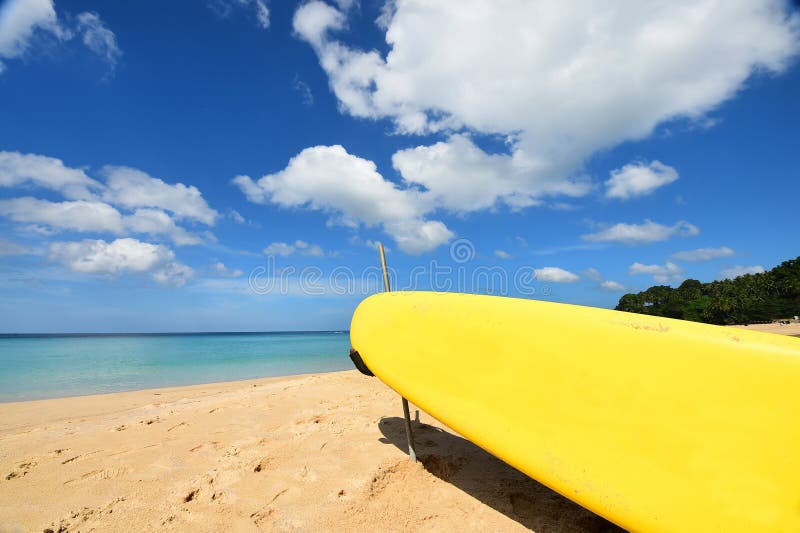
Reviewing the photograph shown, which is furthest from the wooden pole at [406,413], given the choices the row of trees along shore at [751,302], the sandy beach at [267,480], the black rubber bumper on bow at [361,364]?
the row of trees along shore at [751,302]

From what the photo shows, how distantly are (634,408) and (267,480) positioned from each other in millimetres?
1892

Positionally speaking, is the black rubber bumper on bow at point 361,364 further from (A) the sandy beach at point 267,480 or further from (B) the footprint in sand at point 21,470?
(B) the footprint in sand at point 21,470

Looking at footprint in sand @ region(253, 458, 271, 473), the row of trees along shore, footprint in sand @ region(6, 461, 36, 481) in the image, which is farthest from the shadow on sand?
the row of trees along shore

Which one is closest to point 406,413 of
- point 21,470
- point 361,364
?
point 361,364

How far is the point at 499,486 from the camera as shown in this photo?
74.1 inches

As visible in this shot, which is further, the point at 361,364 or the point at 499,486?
the point at 361,364

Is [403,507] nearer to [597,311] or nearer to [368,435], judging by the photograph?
[368,435]

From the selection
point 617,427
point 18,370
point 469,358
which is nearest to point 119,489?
point 469,358

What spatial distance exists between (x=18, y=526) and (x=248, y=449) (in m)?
1.07

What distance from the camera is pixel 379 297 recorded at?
2316mm

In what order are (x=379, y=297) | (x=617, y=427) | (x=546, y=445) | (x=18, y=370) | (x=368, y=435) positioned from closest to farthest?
(x=617, y=427) → (x=546, y=445) → (x=379, y=297) → (x=368, y=435) → (x=18, y=370)

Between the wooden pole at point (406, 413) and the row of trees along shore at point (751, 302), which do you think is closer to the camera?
the wooden pole at point (406, 413)

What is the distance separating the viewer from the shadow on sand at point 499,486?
1591 mm

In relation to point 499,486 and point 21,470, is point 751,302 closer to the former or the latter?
point 499,486
